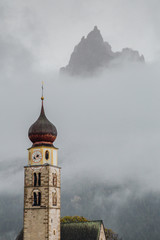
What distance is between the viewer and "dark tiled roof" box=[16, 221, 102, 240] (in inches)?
2920

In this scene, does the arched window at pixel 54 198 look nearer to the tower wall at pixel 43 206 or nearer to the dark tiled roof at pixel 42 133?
the tower wall at pixel 43 206

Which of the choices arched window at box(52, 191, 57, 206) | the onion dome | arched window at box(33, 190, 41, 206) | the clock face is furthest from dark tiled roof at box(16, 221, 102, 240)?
the onion dome

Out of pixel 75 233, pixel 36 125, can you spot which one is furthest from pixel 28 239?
pixel 36 125

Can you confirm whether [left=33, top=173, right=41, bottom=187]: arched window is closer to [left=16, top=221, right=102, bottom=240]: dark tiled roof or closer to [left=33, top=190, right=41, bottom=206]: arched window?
[left=33, top=190, right=41, bottom=206]: arched window

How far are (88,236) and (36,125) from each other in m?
21.7

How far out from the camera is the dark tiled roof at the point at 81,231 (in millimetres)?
74156

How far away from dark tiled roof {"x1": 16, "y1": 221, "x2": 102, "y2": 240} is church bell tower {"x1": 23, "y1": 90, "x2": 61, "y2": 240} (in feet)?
6.28

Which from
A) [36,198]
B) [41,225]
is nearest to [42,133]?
[36,198]

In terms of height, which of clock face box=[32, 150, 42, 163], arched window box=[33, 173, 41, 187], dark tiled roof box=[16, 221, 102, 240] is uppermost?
clock face box=[32, 150, 42, 163]

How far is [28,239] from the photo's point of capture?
73500mm

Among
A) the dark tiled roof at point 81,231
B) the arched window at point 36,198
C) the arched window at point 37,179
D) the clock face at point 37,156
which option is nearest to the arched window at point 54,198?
the arched window at point 36,198

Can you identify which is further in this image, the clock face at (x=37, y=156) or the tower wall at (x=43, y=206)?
the clock face at (x=37, y=156)

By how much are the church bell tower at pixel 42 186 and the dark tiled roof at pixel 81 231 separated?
1.92m

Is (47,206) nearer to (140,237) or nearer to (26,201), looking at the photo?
(26,201)
